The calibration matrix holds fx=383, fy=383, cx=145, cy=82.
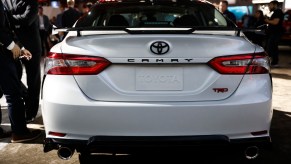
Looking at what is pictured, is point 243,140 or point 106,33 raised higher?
point 106,33

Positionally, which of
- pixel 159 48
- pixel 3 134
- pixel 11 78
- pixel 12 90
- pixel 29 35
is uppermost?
pixel 159 48

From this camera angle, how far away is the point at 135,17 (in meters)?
3.90

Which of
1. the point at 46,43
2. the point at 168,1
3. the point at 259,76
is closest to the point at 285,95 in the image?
the point at 168,1

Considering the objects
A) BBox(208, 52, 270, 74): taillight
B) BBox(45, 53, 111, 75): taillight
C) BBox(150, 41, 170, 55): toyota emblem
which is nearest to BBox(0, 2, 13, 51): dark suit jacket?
BBox(45, 53, 111, 75): taillight

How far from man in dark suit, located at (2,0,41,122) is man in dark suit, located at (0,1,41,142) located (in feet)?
1.24

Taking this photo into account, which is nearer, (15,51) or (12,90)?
(15,51)

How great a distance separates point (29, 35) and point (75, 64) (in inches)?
76.3

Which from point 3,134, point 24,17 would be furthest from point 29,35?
point 3,134

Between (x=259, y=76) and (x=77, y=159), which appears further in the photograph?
(x=77, y=159)

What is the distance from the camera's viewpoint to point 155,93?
2.36 meters

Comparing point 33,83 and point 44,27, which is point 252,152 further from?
point 44,27

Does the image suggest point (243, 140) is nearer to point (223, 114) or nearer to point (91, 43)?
point (223, 114)

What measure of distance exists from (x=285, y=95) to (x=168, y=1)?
312 cm

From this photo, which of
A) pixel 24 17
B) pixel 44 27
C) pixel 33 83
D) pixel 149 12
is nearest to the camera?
pixel 149 12
